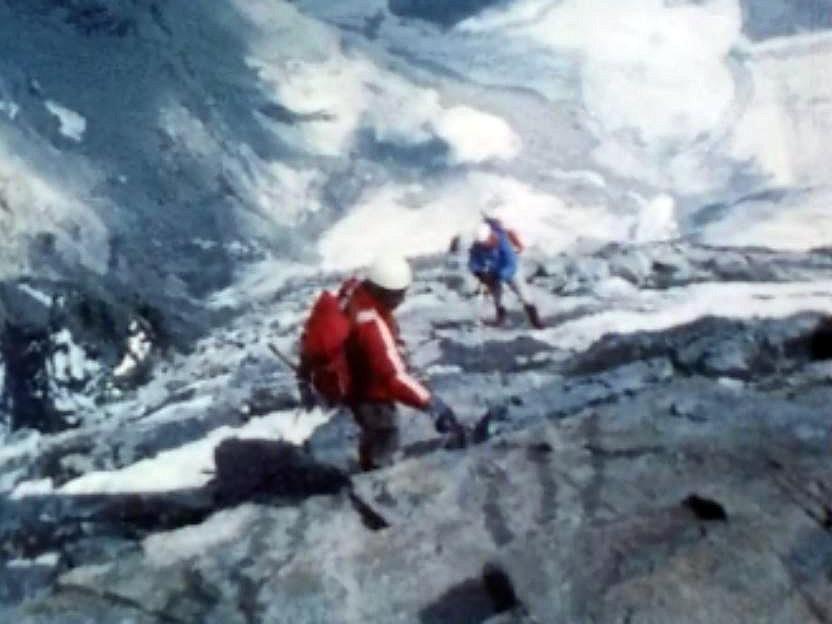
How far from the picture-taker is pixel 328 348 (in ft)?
10.0

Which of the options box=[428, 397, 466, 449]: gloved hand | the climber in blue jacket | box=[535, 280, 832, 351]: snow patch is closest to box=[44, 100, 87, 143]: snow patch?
the climber in blue jacket

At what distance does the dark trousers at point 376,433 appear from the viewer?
128 inches

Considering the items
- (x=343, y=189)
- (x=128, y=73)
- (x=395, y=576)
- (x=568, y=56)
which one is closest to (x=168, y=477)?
(x=395, y=576)

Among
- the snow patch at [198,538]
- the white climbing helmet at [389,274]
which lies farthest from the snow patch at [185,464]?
the white climbing helmet at [389,274]

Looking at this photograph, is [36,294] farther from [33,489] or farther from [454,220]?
[454,220]

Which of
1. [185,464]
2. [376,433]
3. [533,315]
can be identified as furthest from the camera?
[533,315]

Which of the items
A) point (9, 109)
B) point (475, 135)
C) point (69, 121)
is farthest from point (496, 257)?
point (9, 109)

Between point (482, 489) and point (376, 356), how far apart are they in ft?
1.71

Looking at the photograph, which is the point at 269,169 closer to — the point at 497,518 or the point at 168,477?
the point at 168,477

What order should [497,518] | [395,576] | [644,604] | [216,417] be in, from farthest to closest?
[216,417] → [497,518] → [395,576] → [644,604]

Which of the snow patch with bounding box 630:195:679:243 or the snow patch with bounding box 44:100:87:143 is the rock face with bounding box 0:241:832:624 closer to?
the snow patch with bounding box 630:195:679:243

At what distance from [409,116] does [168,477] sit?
9.63 ft

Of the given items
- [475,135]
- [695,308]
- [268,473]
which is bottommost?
[268,473]

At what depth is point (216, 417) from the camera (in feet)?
15.1
